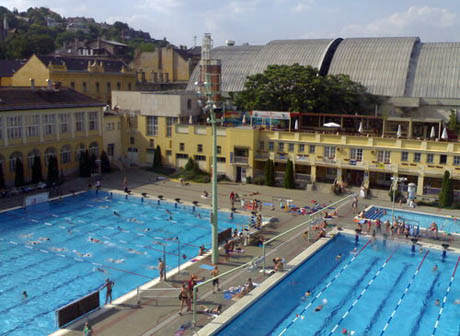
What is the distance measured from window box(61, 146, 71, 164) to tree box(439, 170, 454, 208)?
4014 centimetres

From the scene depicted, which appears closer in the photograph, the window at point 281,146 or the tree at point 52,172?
the tree at point 52,172

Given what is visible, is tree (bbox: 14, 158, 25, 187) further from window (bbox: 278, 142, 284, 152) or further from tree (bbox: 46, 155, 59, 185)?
window (bbox: 278, 142, 284, 152)

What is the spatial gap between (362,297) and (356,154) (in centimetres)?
2432

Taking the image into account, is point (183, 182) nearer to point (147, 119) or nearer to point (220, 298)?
point (147, 119)

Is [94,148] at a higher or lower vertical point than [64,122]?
lower

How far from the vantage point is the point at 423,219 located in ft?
134

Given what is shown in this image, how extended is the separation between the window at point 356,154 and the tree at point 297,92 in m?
12.0

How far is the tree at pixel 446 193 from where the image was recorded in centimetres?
4294

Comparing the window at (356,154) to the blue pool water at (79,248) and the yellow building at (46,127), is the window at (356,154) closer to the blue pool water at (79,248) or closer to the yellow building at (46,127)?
the blue pool water at (79,248)

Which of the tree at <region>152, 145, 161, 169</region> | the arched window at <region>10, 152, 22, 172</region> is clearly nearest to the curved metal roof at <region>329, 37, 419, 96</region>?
the tree at <region>152, 145, 161, 169</region>

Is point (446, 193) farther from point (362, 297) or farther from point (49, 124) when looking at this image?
point (49, 124)

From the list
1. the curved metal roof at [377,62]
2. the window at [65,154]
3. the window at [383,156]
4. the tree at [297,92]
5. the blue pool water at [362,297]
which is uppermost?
the curved metal roof at [377,62]

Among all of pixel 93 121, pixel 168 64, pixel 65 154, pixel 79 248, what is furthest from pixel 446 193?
pixel 168 64

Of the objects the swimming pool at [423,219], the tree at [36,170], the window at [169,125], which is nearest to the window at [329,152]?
the swimming pool at [423,219]
